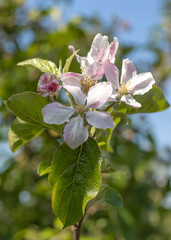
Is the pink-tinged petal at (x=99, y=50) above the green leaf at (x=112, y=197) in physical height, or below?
above

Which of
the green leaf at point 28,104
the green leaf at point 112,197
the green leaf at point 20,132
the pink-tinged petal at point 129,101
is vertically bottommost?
the green leaf at point 112,197

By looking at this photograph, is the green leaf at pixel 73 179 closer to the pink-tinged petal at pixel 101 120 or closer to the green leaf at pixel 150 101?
the pink-tinged petal at pixel 101 120

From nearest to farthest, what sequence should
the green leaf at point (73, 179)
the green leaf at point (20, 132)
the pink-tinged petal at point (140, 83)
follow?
1. the green leaf at point (73, 179)
2. the pink-tinged petal at point (140, 83)
3. the green leaf at point (20, 132)

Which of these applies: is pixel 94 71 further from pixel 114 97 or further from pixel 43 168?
pixel 43 168

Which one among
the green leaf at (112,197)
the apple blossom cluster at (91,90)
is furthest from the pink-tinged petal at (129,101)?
the green leaf at (112,197)

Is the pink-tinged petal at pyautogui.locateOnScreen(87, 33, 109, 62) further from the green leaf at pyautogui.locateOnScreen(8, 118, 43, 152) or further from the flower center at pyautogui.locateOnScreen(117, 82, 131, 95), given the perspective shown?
the green leaf at pyautogui.locateOnScreen(8, 118, 43, 152)

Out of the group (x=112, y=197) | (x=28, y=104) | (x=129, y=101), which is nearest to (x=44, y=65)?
(x=28, y=104)

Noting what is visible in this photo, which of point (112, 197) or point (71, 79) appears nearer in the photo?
point (71, 79)

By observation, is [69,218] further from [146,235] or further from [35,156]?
[146,235]
